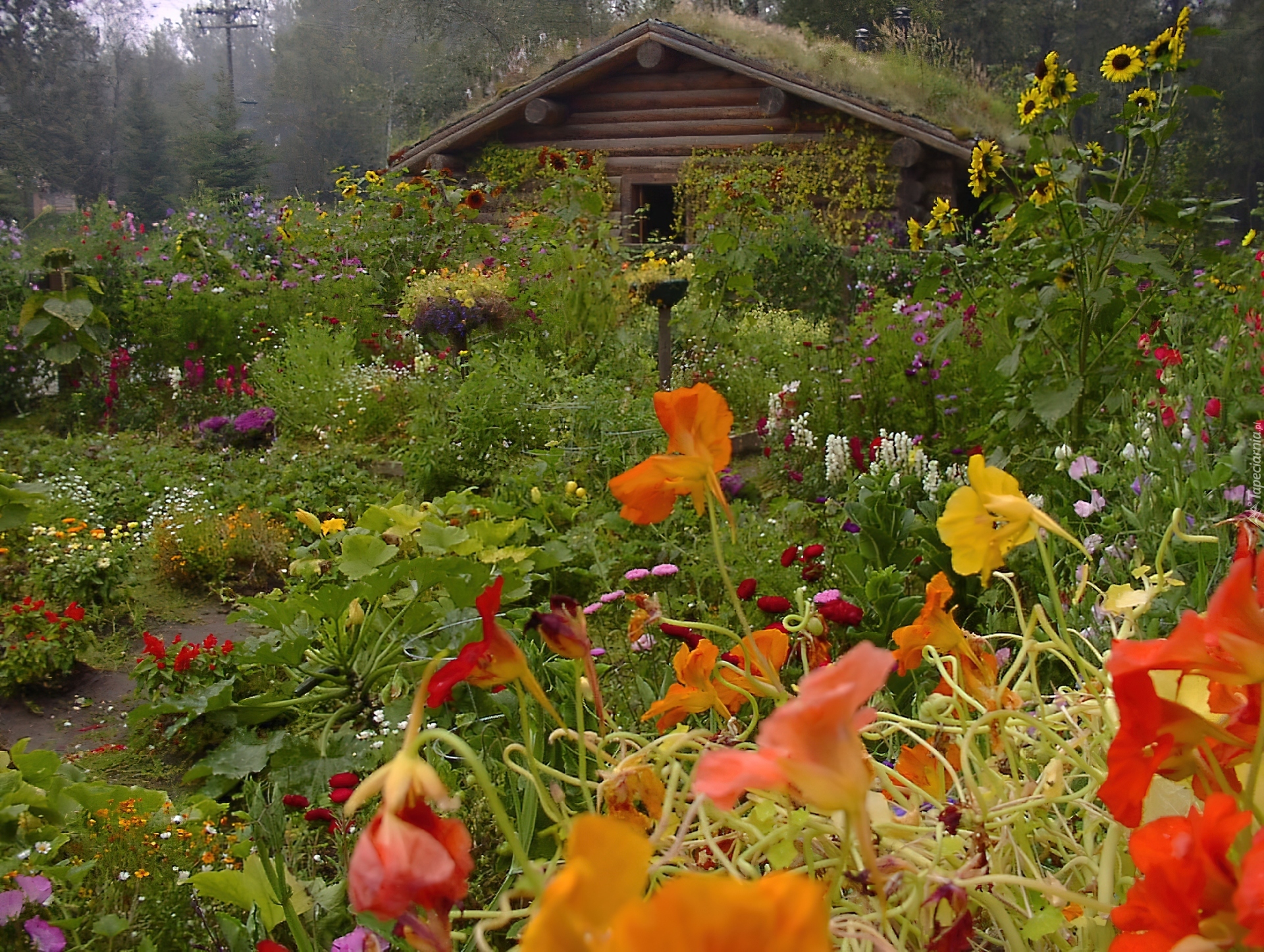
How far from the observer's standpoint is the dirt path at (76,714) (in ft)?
9.14

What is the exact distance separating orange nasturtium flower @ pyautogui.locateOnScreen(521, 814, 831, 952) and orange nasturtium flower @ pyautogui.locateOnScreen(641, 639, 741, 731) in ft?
1.24

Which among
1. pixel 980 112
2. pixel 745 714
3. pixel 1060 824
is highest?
pixel 980 112

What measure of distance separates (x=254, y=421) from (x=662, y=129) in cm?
865

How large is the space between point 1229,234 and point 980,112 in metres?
13.1

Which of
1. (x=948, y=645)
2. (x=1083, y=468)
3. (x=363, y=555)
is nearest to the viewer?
(x=948, y=645)

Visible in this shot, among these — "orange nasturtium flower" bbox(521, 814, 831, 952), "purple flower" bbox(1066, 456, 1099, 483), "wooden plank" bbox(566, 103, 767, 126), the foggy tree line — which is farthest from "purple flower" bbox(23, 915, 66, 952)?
the foggy tree line

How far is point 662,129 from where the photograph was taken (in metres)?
13.0

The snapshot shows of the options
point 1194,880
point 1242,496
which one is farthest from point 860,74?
point 1194,880

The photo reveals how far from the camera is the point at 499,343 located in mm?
6359

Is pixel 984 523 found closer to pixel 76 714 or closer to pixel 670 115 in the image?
pixel 76 714

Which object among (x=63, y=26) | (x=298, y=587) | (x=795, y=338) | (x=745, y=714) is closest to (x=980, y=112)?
(x=795, y=338)

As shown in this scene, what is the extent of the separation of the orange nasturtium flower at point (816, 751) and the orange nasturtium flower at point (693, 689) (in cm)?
32

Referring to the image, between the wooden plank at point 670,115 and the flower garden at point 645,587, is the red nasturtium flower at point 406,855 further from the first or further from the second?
the wooden plank at point 670,115

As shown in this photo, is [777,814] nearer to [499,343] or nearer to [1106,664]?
[1106,664]
